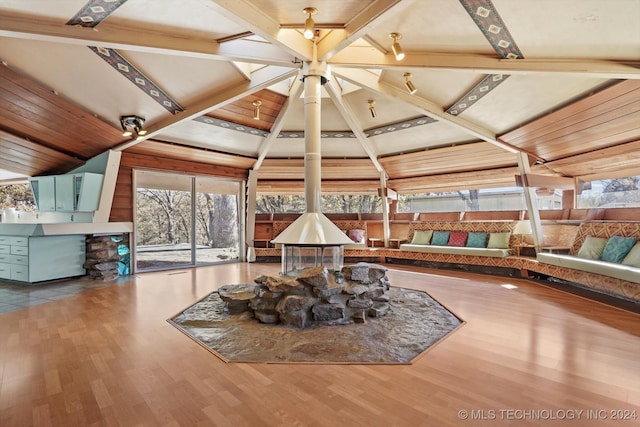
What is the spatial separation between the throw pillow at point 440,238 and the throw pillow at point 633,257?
319 cm

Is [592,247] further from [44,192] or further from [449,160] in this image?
[44,192]

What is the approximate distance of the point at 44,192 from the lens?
602 centimetres

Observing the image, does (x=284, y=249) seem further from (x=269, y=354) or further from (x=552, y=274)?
(x=552, y=274)

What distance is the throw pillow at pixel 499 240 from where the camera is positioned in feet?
20.6

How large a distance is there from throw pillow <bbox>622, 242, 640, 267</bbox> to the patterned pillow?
9.39ft

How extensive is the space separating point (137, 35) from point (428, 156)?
5.68 meters

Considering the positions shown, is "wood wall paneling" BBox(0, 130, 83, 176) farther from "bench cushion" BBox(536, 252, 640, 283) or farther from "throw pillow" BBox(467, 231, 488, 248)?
"bench cushion" BBox(536, 252, 640, 283)

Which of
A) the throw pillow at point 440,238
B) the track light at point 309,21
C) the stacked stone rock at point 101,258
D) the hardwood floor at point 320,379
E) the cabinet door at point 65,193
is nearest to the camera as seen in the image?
the hardwood floor at point 320,379

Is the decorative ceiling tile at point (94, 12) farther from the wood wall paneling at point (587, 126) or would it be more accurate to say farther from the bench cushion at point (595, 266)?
the bench cushion at point (595, 266)

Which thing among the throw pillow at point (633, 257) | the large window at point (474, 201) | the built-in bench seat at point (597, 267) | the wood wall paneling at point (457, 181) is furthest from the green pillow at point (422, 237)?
the throw pillow at point (633, 257)

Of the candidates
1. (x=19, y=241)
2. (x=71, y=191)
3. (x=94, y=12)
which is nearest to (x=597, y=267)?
(x=94, y=12)

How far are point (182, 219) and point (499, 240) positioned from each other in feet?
22.5

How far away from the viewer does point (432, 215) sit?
8156 millimetres

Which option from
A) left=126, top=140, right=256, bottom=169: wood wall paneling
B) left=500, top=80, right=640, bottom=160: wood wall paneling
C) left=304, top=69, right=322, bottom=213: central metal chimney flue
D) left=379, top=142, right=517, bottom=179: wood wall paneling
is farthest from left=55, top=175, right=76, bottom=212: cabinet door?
left=500, top=80, right=640, bottom=160: wood wall paneling
